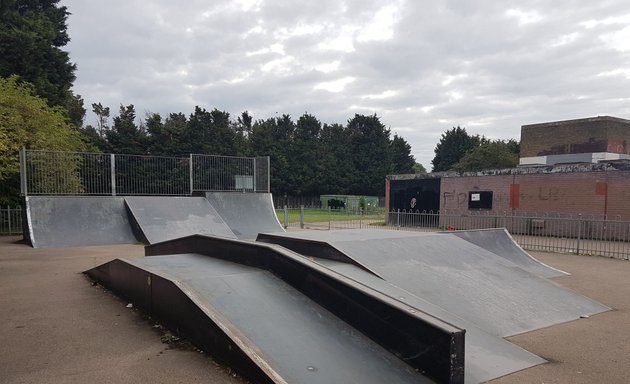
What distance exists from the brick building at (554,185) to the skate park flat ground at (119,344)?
11854mm

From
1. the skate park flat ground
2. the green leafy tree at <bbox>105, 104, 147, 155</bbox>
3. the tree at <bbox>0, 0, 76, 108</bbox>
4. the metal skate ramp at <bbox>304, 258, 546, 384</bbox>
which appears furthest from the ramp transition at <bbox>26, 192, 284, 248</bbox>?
the green leafy tree at <bbox>105, 104, 147, 155</bbox>

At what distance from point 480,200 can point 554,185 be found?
12.1 feet

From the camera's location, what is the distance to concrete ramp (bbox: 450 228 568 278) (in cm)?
874

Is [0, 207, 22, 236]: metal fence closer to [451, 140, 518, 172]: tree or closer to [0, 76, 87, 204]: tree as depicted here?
[0, 76, 87, 204]: tree

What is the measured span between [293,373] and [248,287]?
1.55 metres

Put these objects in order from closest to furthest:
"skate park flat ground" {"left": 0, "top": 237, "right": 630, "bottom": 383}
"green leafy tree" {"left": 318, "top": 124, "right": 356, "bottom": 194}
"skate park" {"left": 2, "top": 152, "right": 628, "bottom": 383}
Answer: "skate park" {"left": 2, "top": 152, "right": 628, "bottom": 383}, "skate park flat ground" {"left": 0, "top": 237, "right": 630, "bottom": 383}, "green leafy tree" {"left": 318, "top": 124, "right": 356, "bottom": 194}

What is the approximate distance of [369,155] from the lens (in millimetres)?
60156

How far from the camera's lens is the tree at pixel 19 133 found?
15.3 meters

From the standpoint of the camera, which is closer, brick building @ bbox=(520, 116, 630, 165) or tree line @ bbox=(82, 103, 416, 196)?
brick building @ bbox=(520, 116, 630, 165)

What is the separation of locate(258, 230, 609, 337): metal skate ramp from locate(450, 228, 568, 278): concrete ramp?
6.20ft

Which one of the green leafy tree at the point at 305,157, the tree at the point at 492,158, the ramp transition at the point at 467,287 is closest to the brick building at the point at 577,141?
the tree at the point at 492,158

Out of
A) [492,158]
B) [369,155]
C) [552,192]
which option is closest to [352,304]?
[552,192]

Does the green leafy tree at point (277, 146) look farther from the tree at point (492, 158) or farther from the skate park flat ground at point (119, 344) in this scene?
the skate park flat ground at point (119, 344)

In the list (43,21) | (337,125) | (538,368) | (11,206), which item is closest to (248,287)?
(538,368)
